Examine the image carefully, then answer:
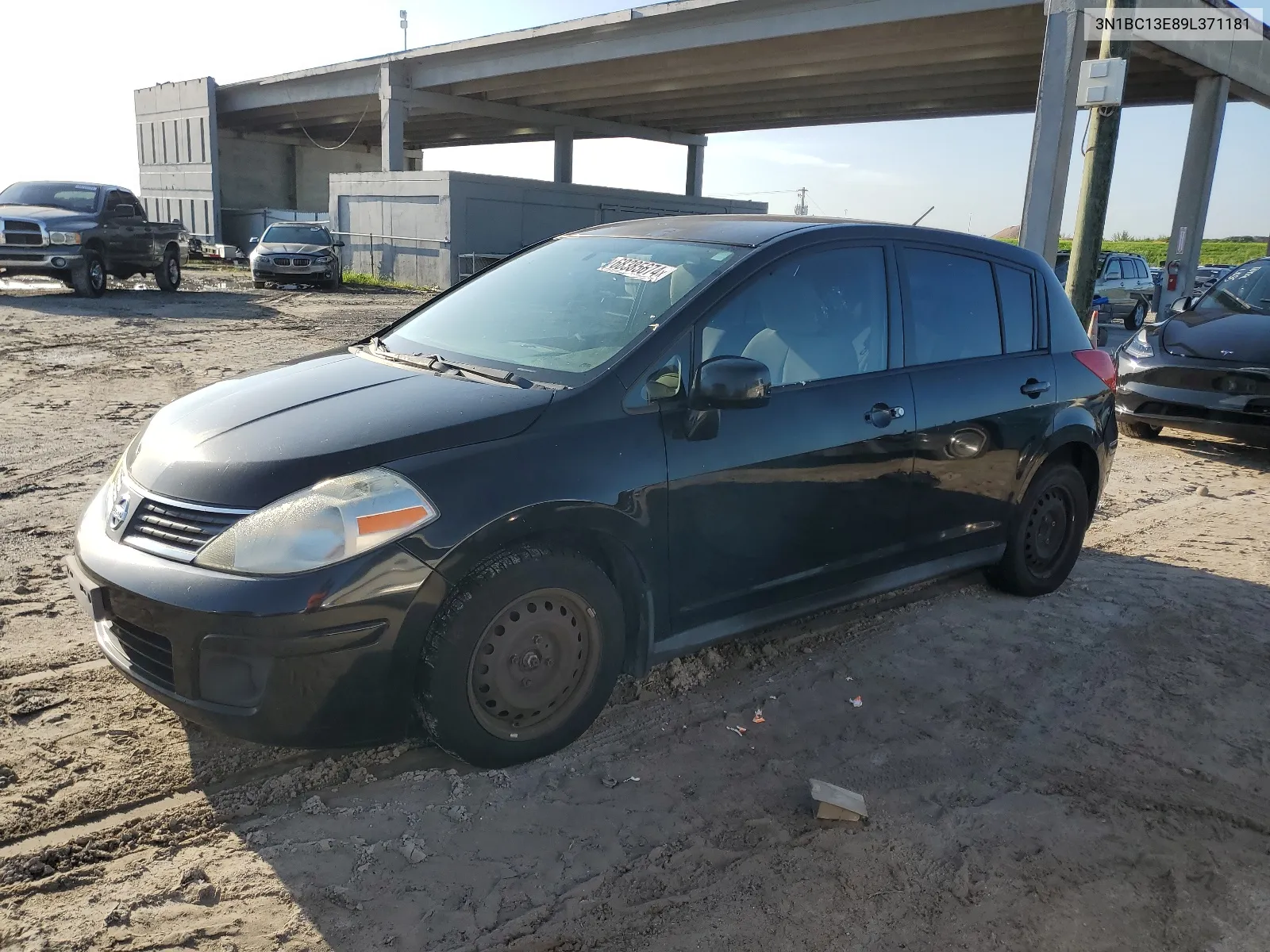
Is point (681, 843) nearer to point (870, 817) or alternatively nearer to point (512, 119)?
point (870, 817)

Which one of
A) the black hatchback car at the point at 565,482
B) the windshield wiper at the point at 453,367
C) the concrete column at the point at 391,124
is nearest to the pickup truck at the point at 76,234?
the concrete column at the point at 391,124

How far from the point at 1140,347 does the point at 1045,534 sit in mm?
5254

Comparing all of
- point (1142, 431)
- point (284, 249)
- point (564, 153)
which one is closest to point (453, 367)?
point (1142, 431)

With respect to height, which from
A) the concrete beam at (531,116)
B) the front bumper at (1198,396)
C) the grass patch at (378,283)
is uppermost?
the concrete beam at (531,116)

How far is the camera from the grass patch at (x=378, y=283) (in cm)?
2697

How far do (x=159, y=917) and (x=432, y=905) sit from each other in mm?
688

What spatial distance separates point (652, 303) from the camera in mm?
3561

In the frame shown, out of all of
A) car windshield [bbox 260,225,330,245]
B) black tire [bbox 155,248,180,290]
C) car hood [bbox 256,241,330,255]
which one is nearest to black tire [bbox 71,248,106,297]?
Answer: black tire [bbox 155,248,180,290]

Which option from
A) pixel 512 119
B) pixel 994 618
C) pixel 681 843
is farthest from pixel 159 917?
pixel 512 119

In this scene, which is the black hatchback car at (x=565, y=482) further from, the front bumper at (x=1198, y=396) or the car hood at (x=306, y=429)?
the front bumper at (x=1198, y=396)

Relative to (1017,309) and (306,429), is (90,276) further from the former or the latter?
(1017,309)

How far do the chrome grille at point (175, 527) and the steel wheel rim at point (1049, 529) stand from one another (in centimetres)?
381

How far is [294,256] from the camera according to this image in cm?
2305

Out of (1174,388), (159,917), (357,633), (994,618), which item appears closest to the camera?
(159,917)
